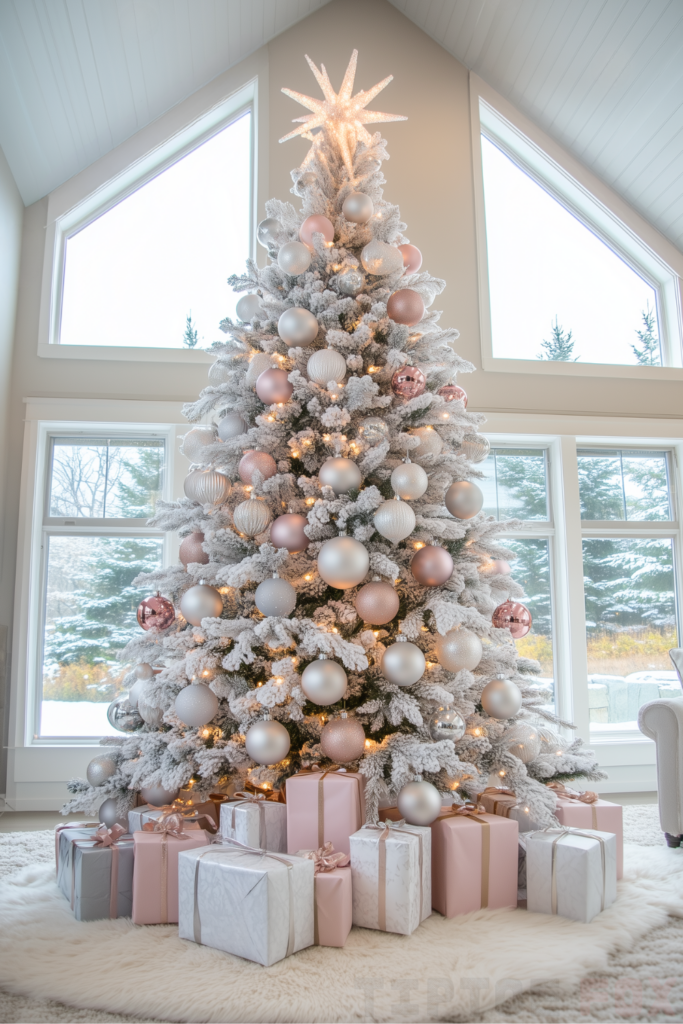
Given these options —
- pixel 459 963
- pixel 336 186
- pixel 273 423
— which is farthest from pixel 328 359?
pixel 459 963

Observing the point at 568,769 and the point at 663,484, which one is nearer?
the point at 568,769

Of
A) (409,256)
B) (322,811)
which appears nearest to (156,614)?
(322,811)

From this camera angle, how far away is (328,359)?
2064 mm

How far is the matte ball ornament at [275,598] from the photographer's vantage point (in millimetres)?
1931

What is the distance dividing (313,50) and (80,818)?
441 cm

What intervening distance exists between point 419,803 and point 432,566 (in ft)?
2.08

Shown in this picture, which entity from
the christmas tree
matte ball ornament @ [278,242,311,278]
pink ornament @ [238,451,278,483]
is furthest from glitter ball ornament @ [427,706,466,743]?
matte ball ornament @ [278,242,311,278]

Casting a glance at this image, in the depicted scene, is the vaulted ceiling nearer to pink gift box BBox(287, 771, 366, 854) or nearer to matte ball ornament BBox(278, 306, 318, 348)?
matte ball ornament BBox(278, 306, 318, 348)

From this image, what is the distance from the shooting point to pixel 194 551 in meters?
2.24

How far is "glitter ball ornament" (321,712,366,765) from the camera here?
73.5 inches

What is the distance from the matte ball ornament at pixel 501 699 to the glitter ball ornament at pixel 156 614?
3.35 ft

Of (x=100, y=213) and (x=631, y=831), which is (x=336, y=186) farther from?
(x=631, y=831)

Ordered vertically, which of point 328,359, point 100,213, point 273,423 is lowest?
point 273,423

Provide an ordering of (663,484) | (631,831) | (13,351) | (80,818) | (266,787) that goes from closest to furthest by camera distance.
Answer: (266,787) < (631,831) < (80,818) < (13,351) < (663,484)
